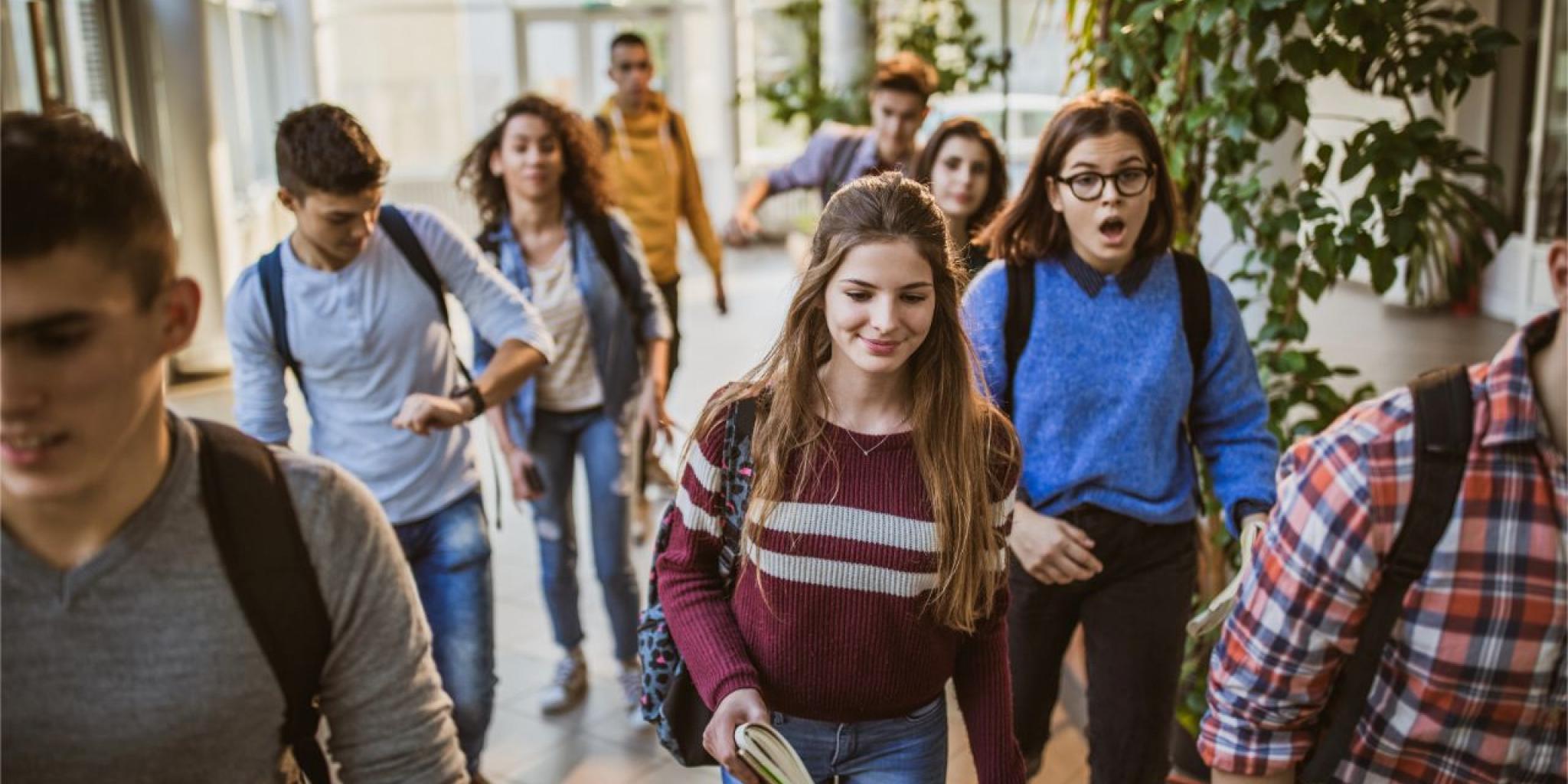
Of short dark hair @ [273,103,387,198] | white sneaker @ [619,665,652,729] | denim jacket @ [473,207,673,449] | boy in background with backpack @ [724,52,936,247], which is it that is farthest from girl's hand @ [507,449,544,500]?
boy in background with backpack @ [724,52,936,247]

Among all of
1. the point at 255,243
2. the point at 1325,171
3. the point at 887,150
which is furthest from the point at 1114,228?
the point at 255,243

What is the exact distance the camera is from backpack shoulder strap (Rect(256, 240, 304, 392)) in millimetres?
2768

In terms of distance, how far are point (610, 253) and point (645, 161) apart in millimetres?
1797

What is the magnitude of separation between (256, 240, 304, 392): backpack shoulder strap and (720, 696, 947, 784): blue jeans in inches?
54.9

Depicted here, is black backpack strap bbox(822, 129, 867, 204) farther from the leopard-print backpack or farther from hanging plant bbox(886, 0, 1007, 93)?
the leopard-print backpack

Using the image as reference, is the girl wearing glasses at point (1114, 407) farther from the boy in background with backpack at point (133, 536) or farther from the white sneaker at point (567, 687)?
the white sneaker at point (567, 687)

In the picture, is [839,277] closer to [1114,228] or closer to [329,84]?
[1114,228]

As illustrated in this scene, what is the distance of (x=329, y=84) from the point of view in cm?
1667

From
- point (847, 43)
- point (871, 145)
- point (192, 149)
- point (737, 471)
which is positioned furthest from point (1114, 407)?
point (192, 149)

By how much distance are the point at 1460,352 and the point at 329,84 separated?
44.0 ft

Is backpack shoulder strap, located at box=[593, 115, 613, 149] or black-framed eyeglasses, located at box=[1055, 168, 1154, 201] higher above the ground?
backpack shoulder strap, located at box=[593, 115, 613, 149]

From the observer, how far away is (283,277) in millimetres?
2783

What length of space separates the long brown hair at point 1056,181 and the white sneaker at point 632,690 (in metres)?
1.92

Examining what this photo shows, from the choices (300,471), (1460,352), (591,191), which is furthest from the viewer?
(1460,352)
